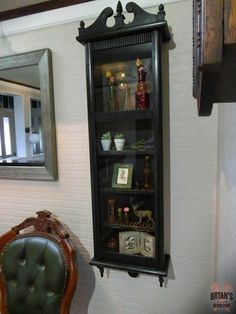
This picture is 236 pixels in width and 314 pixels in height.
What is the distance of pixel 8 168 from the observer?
164 centimetres

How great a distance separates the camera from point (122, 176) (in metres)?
1.38

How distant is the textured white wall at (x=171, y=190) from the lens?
1.25 meters

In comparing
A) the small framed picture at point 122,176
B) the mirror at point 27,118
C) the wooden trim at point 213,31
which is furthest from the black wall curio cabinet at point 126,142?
the wooden trim at point 213,31

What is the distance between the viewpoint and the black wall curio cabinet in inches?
47.2

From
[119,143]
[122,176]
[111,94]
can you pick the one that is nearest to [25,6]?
[111,94]

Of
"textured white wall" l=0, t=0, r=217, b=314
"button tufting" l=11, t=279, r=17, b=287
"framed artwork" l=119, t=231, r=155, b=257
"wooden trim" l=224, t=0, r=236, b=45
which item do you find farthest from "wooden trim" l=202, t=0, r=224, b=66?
"button tufting" l=11, t=279, r=17, b=287

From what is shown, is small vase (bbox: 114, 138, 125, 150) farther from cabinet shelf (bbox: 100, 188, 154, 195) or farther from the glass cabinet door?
cabinet shelf (bbox: 100, 188, 154, 195)

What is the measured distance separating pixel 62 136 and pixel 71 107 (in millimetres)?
190

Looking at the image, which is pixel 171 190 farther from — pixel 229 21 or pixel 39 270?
pixel 229 21

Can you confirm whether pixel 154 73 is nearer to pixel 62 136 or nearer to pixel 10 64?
pixel 62 136

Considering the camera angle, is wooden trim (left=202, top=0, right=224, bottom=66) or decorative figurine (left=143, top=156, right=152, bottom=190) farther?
decorative figurine (left=143, top=156, right=152, bottom=190)

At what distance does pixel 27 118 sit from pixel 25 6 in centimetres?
70

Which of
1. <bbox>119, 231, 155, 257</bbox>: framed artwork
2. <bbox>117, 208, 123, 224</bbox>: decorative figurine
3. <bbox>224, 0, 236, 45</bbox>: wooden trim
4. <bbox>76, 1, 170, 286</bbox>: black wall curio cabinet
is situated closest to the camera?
<bbox>224, 0, 236, 45</bbox>: wooden trim

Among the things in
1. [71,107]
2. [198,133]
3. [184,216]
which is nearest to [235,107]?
[198,133]
